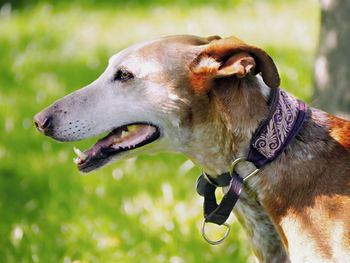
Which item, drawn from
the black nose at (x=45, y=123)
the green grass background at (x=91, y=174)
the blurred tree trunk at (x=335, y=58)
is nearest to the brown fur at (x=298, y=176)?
the black nose at (x=45, y=123)

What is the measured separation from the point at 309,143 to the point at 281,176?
220mm

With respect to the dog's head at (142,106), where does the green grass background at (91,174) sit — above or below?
below

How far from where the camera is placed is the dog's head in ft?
8.51

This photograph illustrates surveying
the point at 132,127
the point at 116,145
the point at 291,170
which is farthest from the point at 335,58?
the point at 116,145

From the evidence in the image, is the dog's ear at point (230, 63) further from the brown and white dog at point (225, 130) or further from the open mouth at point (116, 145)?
the open mouth at point (116, 145)

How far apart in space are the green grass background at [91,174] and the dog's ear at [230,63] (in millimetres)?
1466

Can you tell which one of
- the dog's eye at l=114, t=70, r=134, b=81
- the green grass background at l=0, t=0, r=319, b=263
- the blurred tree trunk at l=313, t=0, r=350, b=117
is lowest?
the green grass background at l=0, t=0, r=319, b=263

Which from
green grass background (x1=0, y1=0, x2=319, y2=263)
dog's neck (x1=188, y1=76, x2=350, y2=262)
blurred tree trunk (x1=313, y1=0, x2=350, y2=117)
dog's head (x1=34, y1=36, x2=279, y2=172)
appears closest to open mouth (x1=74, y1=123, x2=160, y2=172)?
dog's head (x1=34, y1=36, x2=279, y2=172)

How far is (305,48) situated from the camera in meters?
6.75

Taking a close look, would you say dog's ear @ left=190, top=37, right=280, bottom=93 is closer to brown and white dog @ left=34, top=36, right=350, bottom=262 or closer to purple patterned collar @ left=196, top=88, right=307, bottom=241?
brown and white dog @ left=34, top=36, right=350, bottom=262

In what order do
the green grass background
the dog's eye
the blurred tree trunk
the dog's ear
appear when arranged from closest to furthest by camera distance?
the dog's ear
the dog's eye
the green grass background
the blurred tree trunk

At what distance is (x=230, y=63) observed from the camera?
2391 millimetres

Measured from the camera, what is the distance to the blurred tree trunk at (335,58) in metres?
4.05

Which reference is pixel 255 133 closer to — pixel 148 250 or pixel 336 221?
pixel 336 221
